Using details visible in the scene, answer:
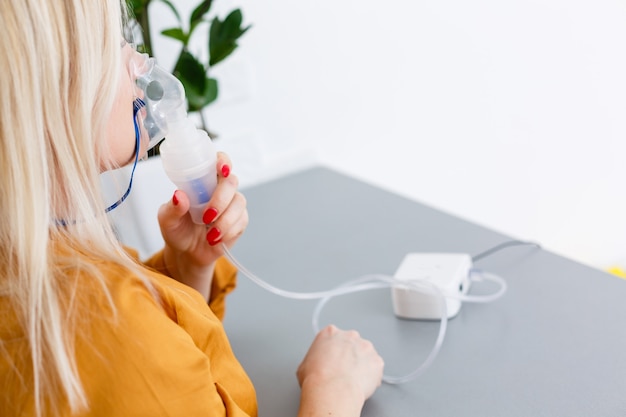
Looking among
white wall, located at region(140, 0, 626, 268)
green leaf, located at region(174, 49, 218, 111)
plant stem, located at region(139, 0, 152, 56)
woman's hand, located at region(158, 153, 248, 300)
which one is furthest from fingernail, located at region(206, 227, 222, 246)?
white wall, located at region(140, 0, 626, 268)

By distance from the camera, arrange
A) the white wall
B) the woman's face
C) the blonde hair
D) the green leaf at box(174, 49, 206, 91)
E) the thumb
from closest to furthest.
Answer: the blonde hair < the woman's face < the thumb < the green leaf at box(174, 49, 206, 91) < the white wall

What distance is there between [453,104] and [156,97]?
1317mm

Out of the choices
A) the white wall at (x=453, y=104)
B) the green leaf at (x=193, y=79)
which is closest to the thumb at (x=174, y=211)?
the green leaf at (x=193, y=79)

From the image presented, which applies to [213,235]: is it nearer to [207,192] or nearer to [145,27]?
[207,192]

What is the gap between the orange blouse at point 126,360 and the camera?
1.69 feet

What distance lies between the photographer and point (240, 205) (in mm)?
796

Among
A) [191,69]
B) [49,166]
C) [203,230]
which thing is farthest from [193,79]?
[49,166]

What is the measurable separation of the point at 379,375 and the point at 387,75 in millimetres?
1167

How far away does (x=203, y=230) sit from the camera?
85cm

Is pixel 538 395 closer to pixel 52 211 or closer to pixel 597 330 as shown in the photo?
pixel 597 330

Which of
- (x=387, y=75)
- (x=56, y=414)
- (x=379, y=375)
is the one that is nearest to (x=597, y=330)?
(x=379, y=375)

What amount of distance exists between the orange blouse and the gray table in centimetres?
18

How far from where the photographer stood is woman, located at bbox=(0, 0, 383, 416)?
52 centimetres

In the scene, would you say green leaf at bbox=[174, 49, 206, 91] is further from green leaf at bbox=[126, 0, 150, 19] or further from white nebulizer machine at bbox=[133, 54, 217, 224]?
white nebulizer machine at bbox=[133, 54, 217, 224]
